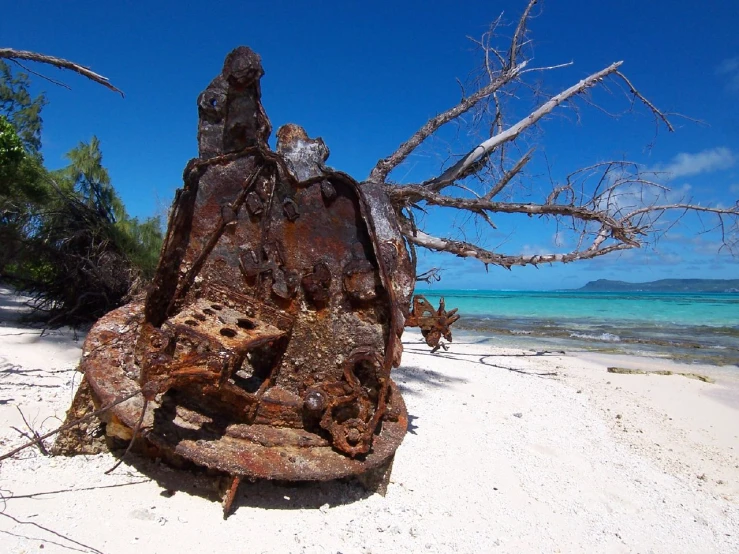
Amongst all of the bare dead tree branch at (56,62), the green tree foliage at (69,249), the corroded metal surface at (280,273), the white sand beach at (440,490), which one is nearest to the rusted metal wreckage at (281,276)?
A: the corroded metal surface at (280,273)

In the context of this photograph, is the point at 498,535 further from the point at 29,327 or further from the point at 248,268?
the point at 29,327

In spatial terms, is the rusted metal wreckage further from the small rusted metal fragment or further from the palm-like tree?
the palm-like tree

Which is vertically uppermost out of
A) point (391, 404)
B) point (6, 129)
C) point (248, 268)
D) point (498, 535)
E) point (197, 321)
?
point (6, 129)

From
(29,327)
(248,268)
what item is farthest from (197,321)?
(29,327)

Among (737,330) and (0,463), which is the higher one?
(737,330)

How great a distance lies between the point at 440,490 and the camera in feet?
10.5

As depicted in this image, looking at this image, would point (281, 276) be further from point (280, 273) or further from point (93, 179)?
point (93, 179)

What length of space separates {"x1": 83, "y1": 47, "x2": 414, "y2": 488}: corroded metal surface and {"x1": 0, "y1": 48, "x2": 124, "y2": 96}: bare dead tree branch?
37.7 inches

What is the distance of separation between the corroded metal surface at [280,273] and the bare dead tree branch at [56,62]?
37.7 inches

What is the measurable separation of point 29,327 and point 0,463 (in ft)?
15.4

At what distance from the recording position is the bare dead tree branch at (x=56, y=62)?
10.8 ft

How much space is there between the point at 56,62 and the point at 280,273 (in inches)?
85.3

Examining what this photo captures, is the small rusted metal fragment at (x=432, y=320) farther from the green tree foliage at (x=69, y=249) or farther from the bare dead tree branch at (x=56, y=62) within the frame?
the green tree foliage at (x=69, y=249)

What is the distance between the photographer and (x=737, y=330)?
19.4 metres
